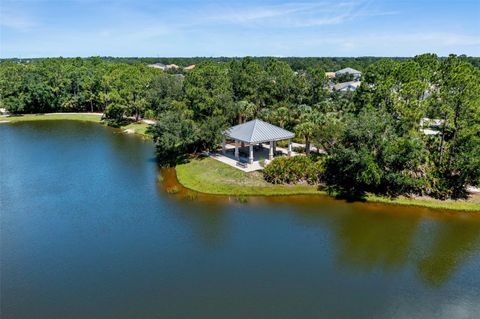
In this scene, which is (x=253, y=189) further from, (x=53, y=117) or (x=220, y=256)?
(x=53, y=117)

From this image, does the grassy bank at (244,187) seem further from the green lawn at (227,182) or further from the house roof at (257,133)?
the house roof at (257,133)

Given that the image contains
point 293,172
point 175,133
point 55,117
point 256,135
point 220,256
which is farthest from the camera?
point 55,117

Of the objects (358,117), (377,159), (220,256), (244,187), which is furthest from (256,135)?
(220,256)

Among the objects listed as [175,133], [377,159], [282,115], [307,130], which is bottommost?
[377,159]

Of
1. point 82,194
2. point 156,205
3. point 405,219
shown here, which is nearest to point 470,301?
point 405,219

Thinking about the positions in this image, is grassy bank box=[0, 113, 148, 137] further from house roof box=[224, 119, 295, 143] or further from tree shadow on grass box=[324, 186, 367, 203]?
tree shadow on grass box=[324, 186, 367, 203]

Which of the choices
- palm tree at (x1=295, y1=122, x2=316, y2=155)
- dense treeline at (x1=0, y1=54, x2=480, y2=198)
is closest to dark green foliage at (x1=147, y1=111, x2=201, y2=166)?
dense treeline at (x1=0, y1=54, x2=480, y2=198)

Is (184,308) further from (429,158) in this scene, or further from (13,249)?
(429,158)
